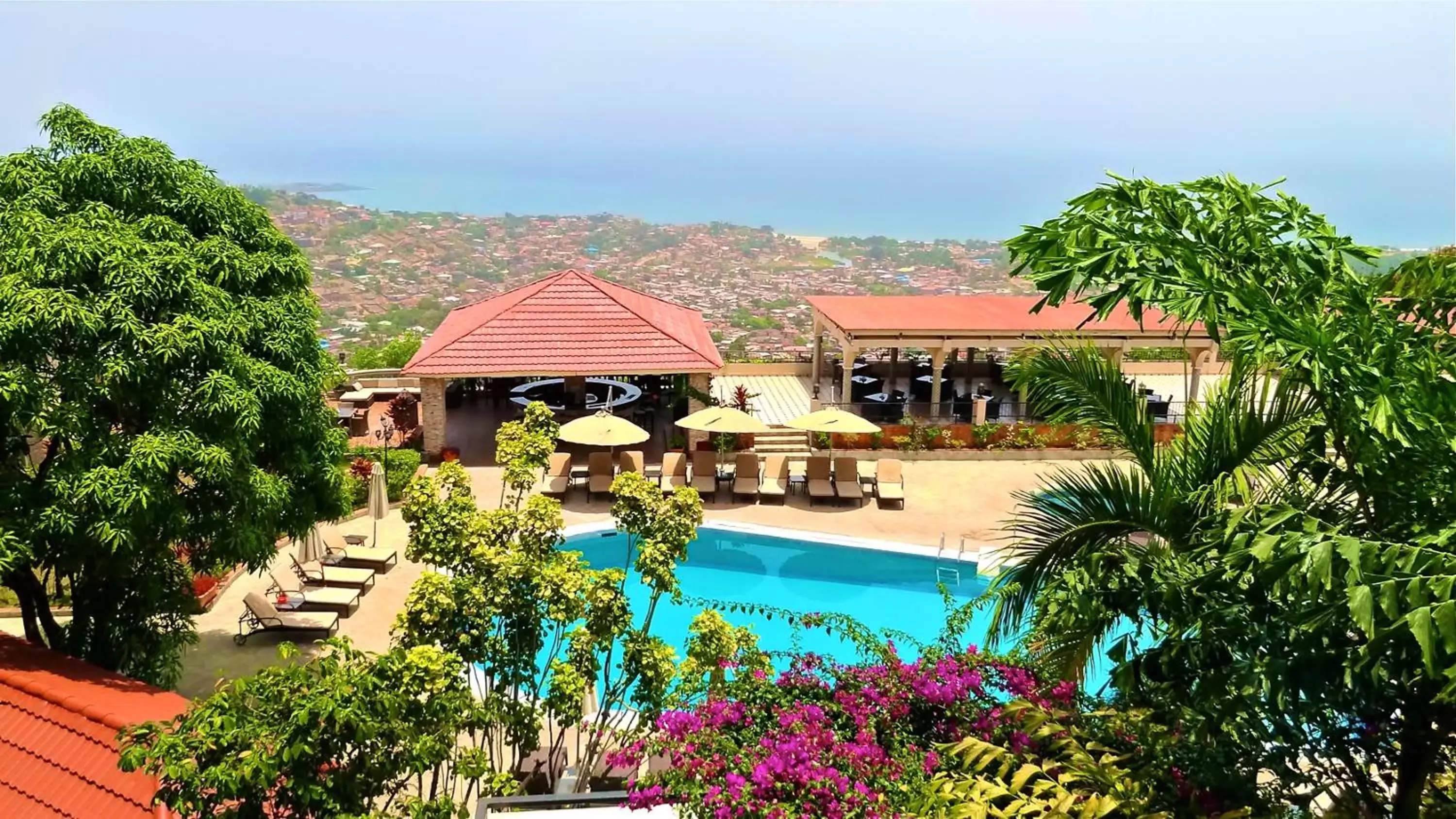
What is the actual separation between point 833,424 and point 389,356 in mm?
14905

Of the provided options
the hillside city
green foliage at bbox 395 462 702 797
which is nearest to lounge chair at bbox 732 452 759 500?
green foliage at bbox 395 462 702 797

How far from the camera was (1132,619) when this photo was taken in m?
4.92

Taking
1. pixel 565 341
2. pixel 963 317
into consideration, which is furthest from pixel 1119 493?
pixel 963 317

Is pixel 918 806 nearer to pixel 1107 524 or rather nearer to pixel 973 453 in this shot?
pixel 1107 524

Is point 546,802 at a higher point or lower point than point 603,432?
lower

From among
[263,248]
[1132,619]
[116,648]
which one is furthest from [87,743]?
[1132,619]

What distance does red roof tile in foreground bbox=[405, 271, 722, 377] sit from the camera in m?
19.0

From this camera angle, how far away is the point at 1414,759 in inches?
187

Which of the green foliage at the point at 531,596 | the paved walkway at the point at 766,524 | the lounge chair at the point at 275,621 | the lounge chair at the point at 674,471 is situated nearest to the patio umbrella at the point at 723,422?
the lounge chair at the point at 674,471

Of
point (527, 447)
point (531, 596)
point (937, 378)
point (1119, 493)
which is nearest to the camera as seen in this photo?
point (1119, 493)

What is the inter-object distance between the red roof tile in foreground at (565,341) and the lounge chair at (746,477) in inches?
101

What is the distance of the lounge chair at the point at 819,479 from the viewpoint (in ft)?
57.0

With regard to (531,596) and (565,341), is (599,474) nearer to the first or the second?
(565,341)

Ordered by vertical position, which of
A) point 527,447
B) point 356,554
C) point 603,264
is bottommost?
point 356,554
